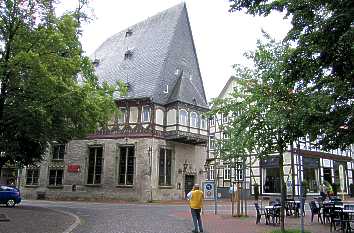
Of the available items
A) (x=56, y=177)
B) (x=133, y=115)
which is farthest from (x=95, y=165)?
(x=133, y=115)

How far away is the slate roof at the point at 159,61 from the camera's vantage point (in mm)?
35969

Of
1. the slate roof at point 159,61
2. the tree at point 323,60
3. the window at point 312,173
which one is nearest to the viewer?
the tree at point 323,60

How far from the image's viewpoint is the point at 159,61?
3706 centimetres

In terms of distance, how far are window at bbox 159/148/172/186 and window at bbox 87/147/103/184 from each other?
571 centimetres

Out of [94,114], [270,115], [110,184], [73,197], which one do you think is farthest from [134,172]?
[270,115]

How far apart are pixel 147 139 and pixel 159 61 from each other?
8.06 meters

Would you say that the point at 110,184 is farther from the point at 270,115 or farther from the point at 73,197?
the point at 270,115

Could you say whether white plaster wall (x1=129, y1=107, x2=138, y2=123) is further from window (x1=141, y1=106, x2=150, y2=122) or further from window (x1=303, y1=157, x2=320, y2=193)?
window (x1=303, y1=157, x2=320, y2=193)

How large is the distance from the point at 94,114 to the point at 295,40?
12072mm

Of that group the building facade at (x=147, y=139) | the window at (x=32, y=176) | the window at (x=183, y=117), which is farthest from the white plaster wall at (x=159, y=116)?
the window at (x=32, y=176)

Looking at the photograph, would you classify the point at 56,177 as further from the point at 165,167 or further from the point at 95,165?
the point at 165,167

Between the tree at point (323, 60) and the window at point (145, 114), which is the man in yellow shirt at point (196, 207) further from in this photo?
the window at point (145, 114)

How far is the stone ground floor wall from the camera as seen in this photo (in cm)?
3341

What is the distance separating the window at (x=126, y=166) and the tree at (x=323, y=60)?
23709mm
